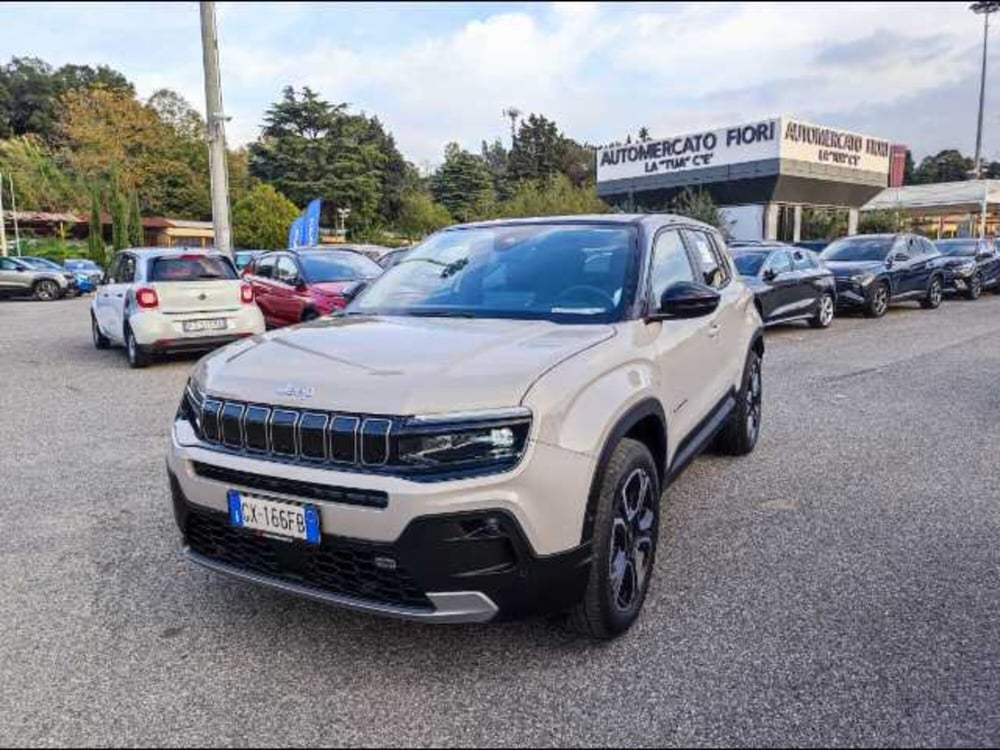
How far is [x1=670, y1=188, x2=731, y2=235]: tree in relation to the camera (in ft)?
96.8

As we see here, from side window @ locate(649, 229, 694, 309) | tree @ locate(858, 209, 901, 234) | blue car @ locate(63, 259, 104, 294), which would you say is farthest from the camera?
tree @ locate(858, 209, 901, 234)

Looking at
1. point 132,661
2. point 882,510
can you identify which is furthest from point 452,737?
point 882,510

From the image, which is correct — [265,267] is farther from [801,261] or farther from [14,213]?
[14,213]

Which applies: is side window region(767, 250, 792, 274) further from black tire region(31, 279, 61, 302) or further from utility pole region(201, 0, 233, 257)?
black tire region(31, 279, 61, 302)

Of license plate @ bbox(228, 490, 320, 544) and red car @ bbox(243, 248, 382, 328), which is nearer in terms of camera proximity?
license plate @ bbox(228, 490, 320, 544)

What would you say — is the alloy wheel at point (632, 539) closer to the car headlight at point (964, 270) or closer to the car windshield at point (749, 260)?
the car windshield at point (749, 260)

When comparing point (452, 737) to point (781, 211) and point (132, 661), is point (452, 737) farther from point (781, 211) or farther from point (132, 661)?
point (781, 211)

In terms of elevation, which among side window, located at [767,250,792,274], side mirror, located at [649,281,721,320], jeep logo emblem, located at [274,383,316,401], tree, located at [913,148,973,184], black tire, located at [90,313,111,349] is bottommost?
black tire, located at [90,313,111,349]

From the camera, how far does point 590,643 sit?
9.74 ft

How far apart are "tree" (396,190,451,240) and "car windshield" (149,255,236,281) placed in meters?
50.9

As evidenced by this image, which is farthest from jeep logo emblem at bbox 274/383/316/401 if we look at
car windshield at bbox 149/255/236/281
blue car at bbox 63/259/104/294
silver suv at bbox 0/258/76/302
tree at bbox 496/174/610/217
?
tree at bbox 496/174/610/217

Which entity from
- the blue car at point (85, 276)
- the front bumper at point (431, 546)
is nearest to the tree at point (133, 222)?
the blue car at point (85, 276)

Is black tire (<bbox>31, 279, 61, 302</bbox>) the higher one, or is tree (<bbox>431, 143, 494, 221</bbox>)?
tree (<bbox>431, 143, 494, 221</bbox>)

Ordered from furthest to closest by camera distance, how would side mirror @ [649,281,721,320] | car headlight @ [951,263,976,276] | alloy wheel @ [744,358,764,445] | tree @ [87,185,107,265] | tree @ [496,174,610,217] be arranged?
tree @ [496,174,610,217] → tree @ [87,185,107,265] → car headlight @ [951,263,976,276] → alloy wheel @ [744,358,764,445] → side mirror @ [649,281,721,320]
